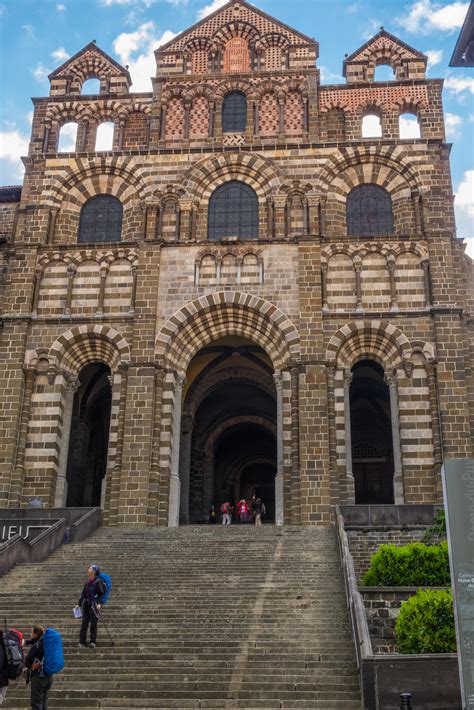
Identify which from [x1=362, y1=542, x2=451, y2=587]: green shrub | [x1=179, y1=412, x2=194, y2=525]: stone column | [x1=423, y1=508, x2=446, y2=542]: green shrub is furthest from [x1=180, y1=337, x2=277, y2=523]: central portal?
[x1=362, y1=542, x2=451, y2=587]: green shrub

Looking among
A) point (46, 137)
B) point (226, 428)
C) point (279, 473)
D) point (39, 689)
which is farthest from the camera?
point (226, 428)

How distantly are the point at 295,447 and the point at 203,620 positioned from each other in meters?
10.6

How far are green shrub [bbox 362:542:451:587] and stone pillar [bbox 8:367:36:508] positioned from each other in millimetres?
12973

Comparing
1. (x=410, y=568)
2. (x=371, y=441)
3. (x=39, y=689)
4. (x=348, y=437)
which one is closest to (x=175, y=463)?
(x=348, y=437)

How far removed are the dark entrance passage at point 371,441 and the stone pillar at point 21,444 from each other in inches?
504

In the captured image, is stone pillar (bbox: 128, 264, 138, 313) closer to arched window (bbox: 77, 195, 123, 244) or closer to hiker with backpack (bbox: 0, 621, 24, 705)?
arched window (bbox: 77, 195, 123, 244)

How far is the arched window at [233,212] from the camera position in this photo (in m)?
28.9

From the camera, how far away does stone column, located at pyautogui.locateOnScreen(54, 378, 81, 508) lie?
25766 millimetres

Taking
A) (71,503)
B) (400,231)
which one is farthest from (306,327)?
(71,503)

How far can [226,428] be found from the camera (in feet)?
116

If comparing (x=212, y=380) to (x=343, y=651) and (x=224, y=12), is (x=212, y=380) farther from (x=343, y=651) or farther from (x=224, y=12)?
(x=343, y=651)

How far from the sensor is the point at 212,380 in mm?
32281

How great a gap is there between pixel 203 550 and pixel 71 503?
35.2ft

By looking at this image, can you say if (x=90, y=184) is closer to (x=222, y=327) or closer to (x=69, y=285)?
(x=69, y=285)
